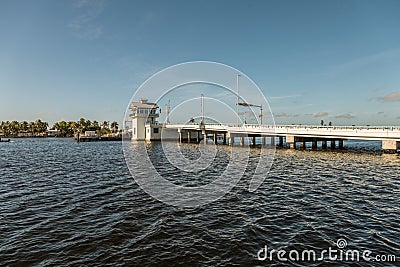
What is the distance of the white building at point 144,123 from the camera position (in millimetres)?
83688

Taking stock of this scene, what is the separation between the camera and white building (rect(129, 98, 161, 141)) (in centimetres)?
8369

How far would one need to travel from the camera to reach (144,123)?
8600cm

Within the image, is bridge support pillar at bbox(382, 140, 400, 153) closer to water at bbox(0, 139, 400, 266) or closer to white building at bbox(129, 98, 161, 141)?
water at bbox(0, 139, 400, 266)

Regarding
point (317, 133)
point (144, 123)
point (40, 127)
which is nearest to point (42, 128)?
point (40, 127)

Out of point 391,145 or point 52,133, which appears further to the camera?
point 52,133

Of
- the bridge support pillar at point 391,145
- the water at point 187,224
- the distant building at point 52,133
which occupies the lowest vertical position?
the water at point 187,224

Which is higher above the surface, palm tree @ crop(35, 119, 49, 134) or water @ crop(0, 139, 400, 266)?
palm tree @ crop(35, 119, 49, 134)

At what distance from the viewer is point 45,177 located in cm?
2178

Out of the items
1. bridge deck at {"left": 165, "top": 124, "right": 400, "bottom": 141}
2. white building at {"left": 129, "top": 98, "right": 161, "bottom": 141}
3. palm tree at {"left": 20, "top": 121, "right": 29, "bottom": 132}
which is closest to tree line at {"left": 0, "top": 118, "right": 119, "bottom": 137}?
palm tree at {"left": 20, "top": 121, "right": 29, "bottom": 132}

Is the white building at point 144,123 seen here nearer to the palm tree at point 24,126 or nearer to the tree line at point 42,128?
the tree line at point 42,128

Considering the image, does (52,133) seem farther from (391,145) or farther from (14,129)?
(391,145)

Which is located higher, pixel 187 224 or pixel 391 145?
pixel 391 145

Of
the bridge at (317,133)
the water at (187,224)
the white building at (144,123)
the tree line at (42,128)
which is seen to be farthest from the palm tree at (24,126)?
the water at (187,224)

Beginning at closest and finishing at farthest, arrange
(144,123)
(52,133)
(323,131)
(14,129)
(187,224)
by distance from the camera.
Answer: (187,224) < (323,131) < (144,123) < (14,129) < (52,133)
